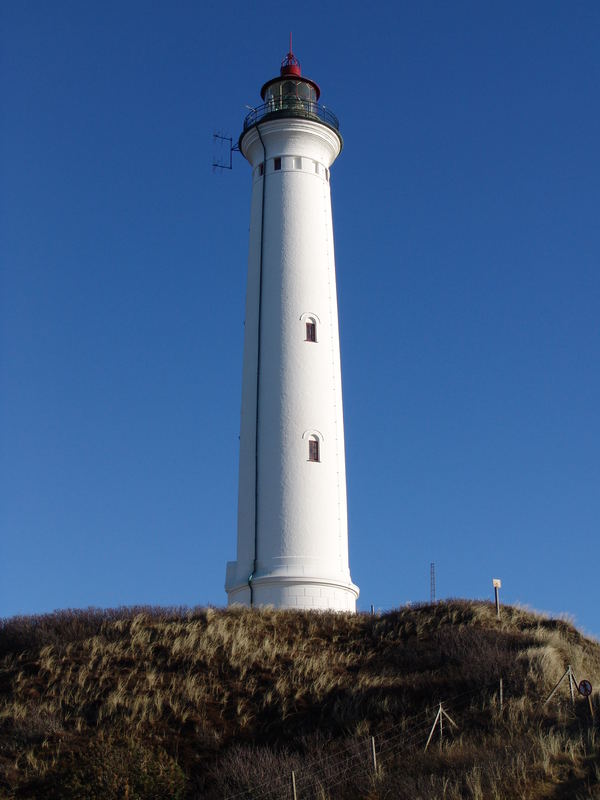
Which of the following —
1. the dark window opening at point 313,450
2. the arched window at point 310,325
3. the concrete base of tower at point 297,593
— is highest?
the arched window at point 310,325

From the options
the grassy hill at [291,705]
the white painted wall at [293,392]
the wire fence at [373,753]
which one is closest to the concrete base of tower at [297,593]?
the white painted wall at [293,392]

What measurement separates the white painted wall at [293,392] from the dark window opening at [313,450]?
13 centimetres

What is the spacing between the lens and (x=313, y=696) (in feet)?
65.0

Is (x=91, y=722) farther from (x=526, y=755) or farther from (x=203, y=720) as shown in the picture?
(x=526, y=755)

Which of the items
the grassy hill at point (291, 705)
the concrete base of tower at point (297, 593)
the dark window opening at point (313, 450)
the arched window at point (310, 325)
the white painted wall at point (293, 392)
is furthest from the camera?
the arched window at point (310, 325)

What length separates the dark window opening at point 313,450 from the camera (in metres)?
27.7

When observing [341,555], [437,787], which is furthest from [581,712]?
[341,555]

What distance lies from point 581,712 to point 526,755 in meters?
2.56

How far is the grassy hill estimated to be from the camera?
15.9 m

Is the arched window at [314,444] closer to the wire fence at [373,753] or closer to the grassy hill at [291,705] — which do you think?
the grassy hill at [291,705]

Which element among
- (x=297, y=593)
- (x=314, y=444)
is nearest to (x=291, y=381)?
(x=314, y=444)

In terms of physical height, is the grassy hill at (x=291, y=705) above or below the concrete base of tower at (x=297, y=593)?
below

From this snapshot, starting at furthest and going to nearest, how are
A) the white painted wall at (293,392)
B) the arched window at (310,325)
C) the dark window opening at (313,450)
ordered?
the arched window at (310,325) → the dark window opening at (313,450) → the white painted wall at (293,392)

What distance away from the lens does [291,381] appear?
92.7 feet
